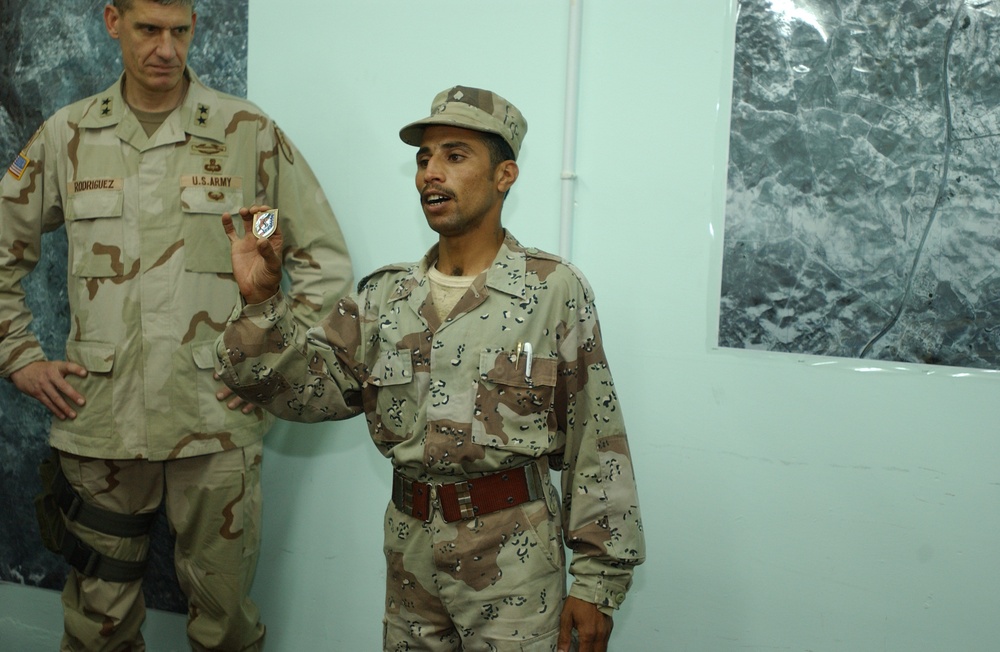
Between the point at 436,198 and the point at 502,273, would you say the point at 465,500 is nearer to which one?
the point at 502,273

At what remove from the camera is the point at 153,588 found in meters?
2.42

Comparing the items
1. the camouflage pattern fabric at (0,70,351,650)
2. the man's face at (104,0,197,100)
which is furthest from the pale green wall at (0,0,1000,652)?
the man's face at (104,0,197,100)

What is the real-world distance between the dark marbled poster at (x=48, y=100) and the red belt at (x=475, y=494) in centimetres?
130

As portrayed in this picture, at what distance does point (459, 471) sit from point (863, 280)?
3.32 ft

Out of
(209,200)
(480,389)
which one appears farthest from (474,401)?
(209,200)

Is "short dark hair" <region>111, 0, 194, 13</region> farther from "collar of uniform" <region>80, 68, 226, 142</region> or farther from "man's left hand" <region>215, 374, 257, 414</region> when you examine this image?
"man's left hand" <region>215, 374, 257, 414</region>

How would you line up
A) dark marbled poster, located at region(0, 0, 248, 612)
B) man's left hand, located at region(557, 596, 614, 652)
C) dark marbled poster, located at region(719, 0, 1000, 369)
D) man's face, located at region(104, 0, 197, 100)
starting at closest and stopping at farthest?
man's left hand, located at region(557, 596, 614, 652) < dark marbled poster, located at region(719, 0, 1000, 369) < man's face, located at region(104, 0, 197, 100) < dark marbled poster, located at region(0, 0, 248, 612)

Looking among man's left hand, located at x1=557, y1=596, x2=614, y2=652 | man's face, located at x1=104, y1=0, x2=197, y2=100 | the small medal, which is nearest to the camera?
the small medal

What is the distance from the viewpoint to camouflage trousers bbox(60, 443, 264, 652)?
2.00 m

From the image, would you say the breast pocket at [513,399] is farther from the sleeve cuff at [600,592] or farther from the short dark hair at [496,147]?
the short dark hair at [496,147]

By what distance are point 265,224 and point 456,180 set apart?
0.33 m

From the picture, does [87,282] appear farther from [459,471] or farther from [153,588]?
[459,471]

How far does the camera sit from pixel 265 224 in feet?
4.22

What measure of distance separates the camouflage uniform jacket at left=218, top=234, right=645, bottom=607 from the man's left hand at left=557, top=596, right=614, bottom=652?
2cm
